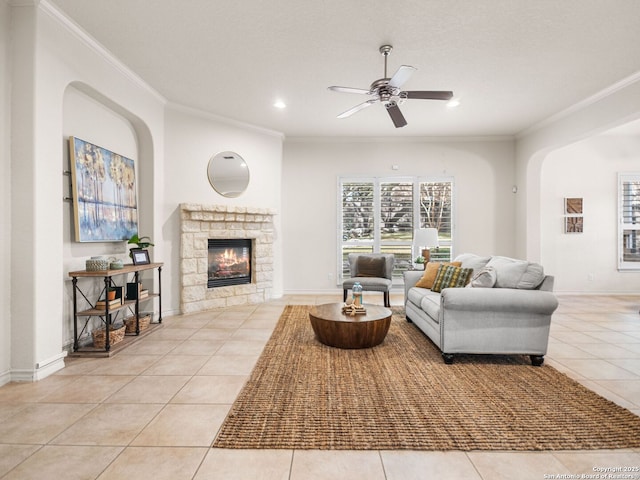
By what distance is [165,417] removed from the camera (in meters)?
2.20

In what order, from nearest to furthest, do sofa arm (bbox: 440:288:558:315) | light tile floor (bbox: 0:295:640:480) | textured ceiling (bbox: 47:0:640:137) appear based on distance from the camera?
light tile floor (bbox: 0:295:640:480) → textured ceiling (bbox: 47:0:640:137) → sofa arm (bbox: 440:288:558:315)

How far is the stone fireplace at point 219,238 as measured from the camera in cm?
504

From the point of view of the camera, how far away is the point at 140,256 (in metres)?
4.11

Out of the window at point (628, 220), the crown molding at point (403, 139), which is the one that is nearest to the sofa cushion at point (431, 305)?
the crown molding at point (403, 139)

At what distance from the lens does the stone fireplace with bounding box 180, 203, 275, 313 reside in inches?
198

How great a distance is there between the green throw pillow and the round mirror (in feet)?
11.1

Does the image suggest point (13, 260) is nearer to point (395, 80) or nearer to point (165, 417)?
point (165, 417)

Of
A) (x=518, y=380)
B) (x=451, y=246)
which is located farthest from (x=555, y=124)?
(x=518, y=380)

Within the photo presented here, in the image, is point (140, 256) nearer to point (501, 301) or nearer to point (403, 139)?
point (501, 301)

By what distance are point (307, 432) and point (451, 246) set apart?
5.49 m

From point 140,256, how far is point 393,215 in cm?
443

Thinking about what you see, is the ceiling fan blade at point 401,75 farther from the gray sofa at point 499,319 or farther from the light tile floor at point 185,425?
the light tile floor at point 185,425

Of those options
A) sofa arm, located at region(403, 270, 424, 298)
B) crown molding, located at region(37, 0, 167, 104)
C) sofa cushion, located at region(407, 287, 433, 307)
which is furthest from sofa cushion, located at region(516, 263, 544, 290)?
crown molding, located at region(37, 0, 167, 104)

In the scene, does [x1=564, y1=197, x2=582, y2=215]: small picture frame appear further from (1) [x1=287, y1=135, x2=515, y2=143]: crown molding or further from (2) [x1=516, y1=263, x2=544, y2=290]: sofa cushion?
(2) [x1=516, y1=263, x2=544, y2=290]: sofa cushion
